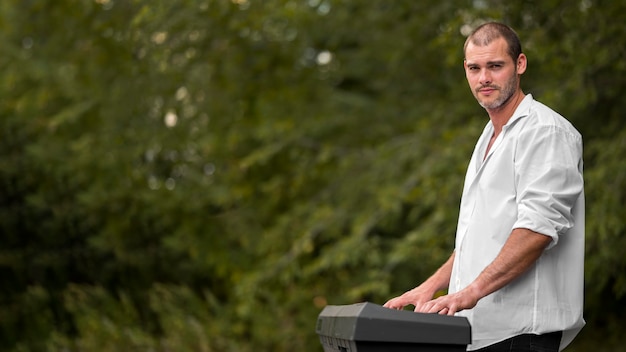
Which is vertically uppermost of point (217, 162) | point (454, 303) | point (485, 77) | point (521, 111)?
point (217, 162)

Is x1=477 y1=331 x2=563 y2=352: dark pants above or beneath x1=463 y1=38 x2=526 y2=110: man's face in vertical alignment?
beneath

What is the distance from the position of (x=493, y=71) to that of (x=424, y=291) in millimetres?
722

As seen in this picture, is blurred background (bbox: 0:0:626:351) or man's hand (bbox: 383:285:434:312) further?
blurred background (bbox: 0:0:626:351)

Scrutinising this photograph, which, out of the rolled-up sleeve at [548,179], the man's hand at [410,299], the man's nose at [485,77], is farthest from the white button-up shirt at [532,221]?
the man's hand at [410,299]

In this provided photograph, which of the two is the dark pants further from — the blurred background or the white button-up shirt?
the blurred background

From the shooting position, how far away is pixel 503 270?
239 centimetres

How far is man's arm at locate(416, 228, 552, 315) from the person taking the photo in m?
2.38

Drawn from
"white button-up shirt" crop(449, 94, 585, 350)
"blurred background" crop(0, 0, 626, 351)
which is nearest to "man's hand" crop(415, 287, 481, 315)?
"white button-up shirt" crop(449, 94, 585, 350)

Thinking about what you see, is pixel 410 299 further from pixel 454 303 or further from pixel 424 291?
pixel 454 303

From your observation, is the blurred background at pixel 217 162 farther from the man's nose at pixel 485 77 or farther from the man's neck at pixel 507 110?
the man's nose at pixel 485 77

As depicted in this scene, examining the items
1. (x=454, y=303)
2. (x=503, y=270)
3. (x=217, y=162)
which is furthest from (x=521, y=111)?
(x=217, y=162)

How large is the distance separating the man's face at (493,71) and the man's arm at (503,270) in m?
0.41

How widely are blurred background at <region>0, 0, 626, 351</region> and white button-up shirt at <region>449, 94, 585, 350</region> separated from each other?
5.12 m

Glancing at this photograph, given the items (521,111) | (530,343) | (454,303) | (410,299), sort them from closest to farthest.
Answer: (454,303), (530,343), (521,111), (410,299)
